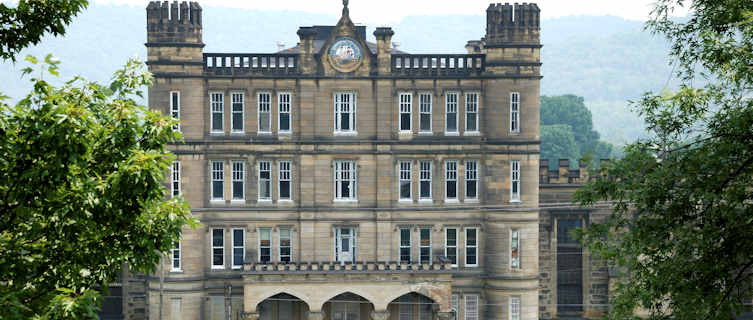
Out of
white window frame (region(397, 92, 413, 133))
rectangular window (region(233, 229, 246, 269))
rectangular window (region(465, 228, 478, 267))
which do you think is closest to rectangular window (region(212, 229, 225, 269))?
rectangular window (region(233, 229, 246, 269))

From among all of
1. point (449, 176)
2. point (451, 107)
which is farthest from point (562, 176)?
point (451, 107)

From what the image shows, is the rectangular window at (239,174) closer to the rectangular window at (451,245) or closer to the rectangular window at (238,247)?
the rectangular window at (238,247)

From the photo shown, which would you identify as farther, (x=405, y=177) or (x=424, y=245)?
(x=424, y=245)

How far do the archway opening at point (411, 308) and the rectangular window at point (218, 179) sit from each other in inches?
413

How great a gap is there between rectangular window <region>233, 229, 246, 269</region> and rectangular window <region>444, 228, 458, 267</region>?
415 inches

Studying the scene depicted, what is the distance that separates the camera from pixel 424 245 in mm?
48344

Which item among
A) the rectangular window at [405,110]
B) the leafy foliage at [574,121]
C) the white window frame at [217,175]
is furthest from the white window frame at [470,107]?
the leafy foliage at [574,121]

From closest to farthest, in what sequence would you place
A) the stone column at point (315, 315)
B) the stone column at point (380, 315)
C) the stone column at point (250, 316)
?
1. the stone column at point (250, 316)
2. the stone column at point (315, 315)
3. the stone column at point (380, 315)

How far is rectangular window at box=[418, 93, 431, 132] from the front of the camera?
48.0m

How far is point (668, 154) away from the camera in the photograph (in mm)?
20094

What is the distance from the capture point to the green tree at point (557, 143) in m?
131

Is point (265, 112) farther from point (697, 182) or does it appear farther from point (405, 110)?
point (697, 182)

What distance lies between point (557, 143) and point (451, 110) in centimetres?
8799

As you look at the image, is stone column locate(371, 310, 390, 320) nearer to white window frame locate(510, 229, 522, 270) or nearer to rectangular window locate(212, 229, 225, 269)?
white window frame locate(510, 229, 522, 270)
